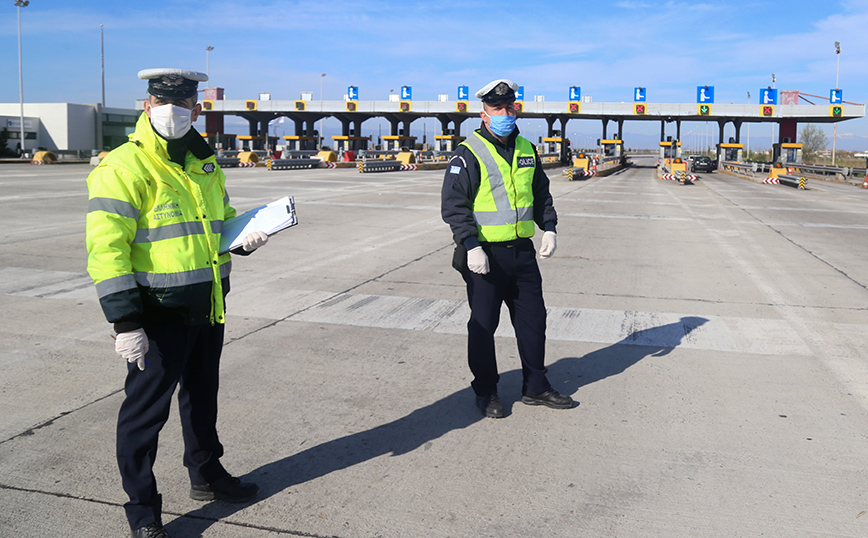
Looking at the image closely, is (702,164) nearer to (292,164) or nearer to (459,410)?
(292,164)

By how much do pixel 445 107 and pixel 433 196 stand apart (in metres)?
54.9

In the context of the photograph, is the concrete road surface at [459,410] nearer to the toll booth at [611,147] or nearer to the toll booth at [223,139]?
the toll booth at [611,147]

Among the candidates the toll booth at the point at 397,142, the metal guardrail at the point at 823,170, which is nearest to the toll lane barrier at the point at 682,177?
the metal guardrail at the point at 823,170

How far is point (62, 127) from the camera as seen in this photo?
229 feet

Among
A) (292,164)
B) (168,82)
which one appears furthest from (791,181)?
(168,82)

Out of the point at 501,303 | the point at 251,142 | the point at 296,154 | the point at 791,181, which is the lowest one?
the point at 501,303

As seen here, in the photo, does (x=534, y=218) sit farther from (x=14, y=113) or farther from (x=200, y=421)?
(x=14, y=113)

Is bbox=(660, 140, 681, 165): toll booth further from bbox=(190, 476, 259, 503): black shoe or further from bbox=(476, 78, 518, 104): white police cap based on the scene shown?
bbox=(190, 476, 259, 503): black shoe

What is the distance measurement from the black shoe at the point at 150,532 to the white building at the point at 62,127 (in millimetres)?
67763

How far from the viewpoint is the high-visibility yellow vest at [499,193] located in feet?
15.1

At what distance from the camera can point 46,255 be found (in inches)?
410

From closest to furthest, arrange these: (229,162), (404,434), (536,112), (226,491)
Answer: (226,491) < (404,434) < (229,162) < (536,112)

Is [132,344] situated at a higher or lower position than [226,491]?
higher

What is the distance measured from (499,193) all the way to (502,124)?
1.41ft
